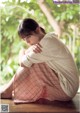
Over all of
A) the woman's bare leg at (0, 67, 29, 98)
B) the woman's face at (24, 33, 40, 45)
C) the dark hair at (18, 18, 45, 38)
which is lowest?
the woman's bare leg at (0, 67, 29, 98)

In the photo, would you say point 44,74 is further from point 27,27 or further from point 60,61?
point 27,27

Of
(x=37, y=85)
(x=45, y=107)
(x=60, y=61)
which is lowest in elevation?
(x=45, y=107)

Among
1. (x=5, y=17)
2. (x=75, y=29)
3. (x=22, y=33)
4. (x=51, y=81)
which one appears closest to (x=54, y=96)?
(x=51, y=81)

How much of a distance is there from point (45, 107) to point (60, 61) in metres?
0.27

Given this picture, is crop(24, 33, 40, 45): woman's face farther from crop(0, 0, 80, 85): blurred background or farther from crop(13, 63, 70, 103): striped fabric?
crop(0, 0, 80, 85): blurred background

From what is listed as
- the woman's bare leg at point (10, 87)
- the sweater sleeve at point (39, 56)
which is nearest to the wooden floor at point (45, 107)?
the woman's bare leg at point (10, 87)

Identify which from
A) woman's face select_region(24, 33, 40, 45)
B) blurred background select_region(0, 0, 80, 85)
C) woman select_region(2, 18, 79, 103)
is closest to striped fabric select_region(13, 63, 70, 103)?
woman select_region(2, 18, 79, 103)

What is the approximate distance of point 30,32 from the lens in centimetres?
132

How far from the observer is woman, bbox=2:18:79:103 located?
4.30 ft

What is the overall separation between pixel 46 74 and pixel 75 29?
0.49 meters

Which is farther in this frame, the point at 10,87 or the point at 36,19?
the point at 36,19

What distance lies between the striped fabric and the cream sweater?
0.03m

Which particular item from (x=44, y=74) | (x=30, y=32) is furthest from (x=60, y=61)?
(x=30, y=32)

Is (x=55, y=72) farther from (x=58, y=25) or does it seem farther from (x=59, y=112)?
(x=58, y=25)
